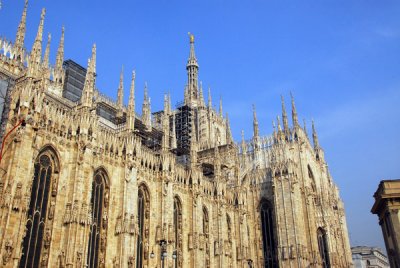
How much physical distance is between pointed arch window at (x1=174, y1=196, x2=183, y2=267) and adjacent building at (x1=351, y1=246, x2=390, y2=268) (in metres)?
88.7

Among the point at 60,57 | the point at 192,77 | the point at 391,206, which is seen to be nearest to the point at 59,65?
the point at 60,57

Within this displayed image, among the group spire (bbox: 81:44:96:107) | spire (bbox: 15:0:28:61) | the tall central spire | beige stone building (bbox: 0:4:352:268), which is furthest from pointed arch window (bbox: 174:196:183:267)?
the tall central spire

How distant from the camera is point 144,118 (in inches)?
2026

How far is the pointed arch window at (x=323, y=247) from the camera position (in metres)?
56.3

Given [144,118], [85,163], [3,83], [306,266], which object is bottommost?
[306,266]

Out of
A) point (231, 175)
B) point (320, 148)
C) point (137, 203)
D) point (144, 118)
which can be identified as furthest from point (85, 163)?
point (320, 148)

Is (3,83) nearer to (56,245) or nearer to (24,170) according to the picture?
(24,170)

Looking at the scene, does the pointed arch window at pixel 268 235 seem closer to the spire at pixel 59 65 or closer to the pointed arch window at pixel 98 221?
the pointed arch window at pixel 98 221

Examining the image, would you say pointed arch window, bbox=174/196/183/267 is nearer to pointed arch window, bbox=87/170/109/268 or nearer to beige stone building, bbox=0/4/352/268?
beige stone building, bbox=0/4/352/268

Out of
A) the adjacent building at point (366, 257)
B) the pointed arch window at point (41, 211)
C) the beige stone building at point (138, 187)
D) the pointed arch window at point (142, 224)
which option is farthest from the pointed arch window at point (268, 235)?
the adjacent building at point (366, 257)

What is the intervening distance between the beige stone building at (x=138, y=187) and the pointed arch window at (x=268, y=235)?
0.14 m

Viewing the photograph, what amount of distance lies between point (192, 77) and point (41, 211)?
56.0 metres

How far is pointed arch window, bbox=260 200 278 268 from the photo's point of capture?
52.3 metres

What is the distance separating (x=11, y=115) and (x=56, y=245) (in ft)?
30.6
